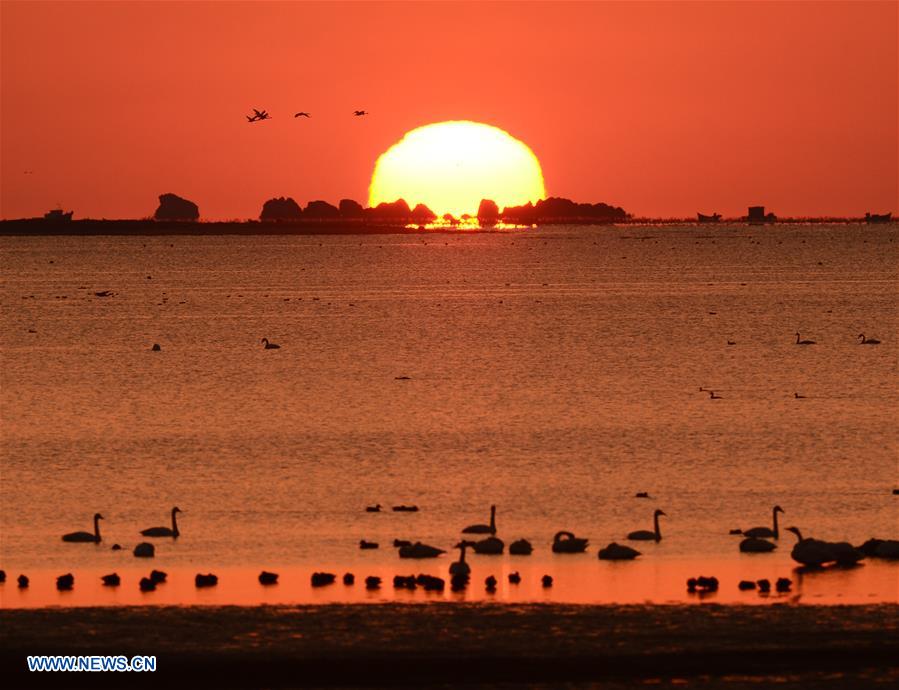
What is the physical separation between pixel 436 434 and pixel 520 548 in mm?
20602

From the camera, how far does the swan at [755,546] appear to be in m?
28.8

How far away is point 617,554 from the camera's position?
2805cm

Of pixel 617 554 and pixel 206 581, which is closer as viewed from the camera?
pixel 206 581

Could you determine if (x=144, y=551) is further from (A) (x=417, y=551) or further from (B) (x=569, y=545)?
(B) (x=569, y=545)

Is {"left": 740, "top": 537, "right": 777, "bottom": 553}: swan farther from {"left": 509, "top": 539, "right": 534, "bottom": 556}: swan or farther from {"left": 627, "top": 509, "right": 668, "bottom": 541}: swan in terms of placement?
{"left": 509, "top": 539, "right": 534, "bottom": 556}: swan

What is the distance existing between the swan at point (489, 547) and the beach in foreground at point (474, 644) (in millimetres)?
7493

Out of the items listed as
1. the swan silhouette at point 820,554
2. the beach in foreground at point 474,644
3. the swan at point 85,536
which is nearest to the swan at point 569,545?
the swan silhouette at point 820,554

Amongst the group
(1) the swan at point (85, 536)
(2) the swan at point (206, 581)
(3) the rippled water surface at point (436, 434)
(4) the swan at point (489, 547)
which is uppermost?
(3) the rippled water surface at point (436, 434)

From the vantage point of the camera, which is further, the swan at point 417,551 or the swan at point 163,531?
the swan at point 163,531

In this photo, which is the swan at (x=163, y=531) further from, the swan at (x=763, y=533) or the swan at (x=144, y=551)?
the swan at (x=763, y=533)

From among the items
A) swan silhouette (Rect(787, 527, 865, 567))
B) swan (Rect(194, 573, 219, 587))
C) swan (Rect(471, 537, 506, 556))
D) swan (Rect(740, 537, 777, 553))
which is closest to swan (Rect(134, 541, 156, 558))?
swan (Rect(194, 573, 219, 587))

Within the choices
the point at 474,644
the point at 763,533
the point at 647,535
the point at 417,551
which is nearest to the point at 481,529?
the point at 417,551

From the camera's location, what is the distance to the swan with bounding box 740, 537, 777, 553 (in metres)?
28.8

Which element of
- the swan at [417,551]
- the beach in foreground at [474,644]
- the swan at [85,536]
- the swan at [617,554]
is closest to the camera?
the beach in foreground at [474,644]
